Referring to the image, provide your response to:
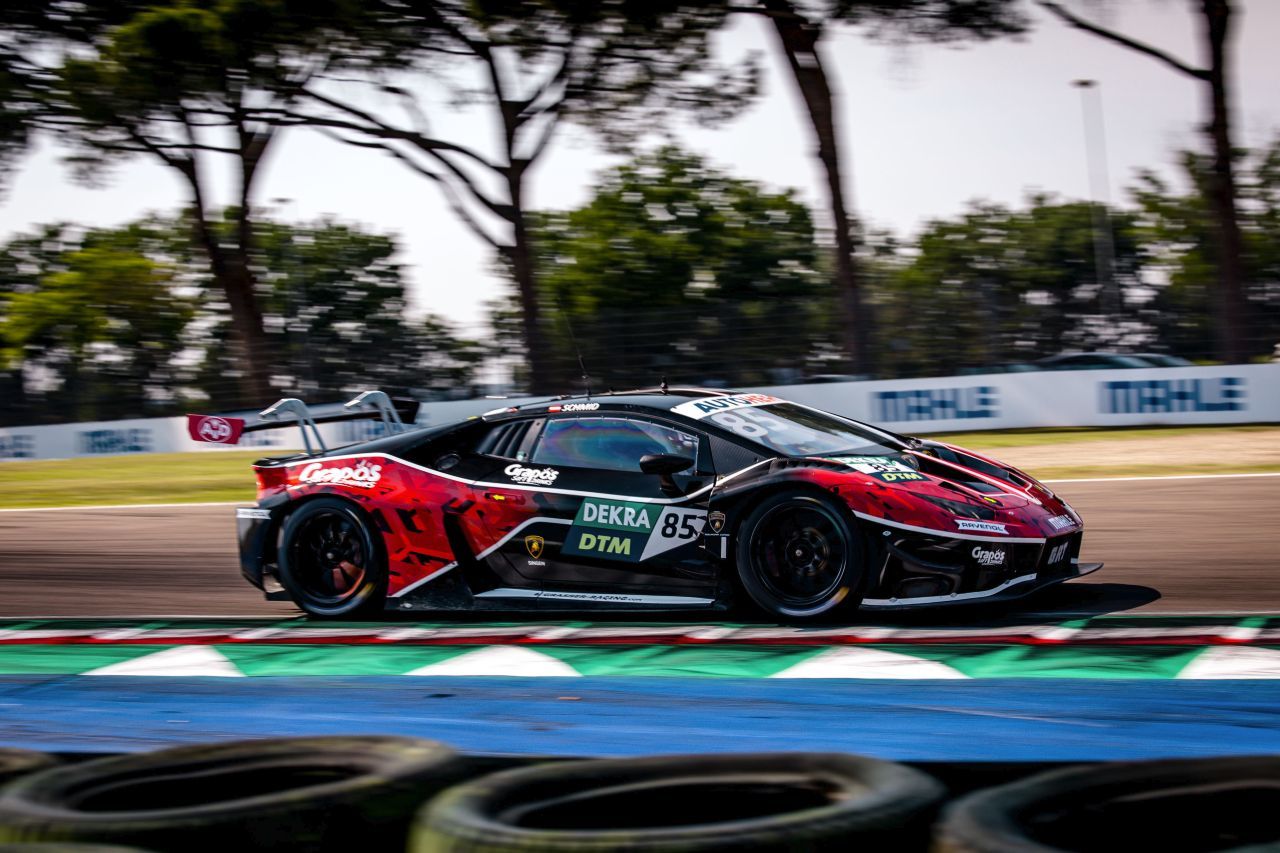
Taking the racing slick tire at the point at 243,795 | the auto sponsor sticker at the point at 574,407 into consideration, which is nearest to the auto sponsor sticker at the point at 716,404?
the auto sponsor sticker at the point at 574,407

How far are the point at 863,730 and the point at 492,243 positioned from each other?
74.3 ft

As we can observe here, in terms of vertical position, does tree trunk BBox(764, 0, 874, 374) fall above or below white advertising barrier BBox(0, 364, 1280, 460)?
above

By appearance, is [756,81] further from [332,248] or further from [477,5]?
[332,248]

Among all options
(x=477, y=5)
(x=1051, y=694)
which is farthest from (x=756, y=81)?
(x=1051, y=694)

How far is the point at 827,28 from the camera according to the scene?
24.2 m

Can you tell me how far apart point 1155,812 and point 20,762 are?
2792 mm

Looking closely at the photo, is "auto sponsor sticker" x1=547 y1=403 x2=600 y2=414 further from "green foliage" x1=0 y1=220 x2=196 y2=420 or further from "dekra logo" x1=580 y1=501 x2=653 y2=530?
"green foliage" x1=0 y1=220 x2=196 y2=420

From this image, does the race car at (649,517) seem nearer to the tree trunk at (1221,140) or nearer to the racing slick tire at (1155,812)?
the racing slick tire at (1155,812)

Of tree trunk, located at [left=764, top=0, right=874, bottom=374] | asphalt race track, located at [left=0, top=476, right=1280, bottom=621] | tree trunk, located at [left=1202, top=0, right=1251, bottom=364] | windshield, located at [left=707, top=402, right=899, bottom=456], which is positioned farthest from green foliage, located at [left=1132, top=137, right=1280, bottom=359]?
windshield, located at [left=707, top=402, right=899, bottom=456]

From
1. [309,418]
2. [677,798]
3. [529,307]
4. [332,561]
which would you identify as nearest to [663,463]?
[332,561]

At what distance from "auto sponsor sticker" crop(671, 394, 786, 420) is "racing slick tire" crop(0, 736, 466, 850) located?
3.34m

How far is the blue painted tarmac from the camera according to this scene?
435cm

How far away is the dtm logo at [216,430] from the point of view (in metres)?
7.28

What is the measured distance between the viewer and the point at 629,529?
6.62m
